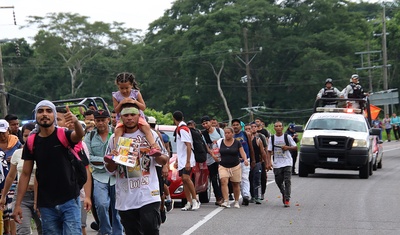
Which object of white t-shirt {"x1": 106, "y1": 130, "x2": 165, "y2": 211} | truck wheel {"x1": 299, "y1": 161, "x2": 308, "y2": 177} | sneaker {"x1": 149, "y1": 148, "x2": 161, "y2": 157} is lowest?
truck wheel {"x1": 299, "y1": 161, "x2": 308, "y2": 177}

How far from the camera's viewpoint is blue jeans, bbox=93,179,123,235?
468 inches

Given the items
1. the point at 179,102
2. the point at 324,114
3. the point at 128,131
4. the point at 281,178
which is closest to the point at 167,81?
the point at 179,102

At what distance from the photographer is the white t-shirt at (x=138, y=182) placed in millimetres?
9469

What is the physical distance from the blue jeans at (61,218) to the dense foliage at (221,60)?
192ft

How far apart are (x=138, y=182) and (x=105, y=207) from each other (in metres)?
2.53

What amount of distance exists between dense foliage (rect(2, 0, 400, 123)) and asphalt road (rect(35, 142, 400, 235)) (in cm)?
4576

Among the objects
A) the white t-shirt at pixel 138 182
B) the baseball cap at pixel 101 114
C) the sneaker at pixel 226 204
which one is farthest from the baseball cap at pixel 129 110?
the sneaker at pixel 226 204

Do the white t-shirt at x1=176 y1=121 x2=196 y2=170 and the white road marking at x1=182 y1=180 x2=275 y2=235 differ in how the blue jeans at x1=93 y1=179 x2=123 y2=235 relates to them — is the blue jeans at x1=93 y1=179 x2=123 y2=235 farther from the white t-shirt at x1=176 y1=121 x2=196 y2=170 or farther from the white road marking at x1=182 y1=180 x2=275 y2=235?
the white t-shirt at x1=176 y1=121 x2=196 y2=170

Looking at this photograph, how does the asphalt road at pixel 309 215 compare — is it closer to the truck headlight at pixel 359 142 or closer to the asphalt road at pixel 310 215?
the asphalt road at pixel 310 215

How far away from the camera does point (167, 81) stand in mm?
73875

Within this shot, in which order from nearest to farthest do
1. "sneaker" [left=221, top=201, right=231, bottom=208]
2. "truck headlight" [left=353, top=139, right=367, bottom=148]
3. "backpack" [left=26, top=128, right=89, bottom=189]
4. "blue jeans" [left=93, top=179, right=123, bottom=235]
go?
1. "backpack" [left=26, top=128, right=89, bottom=189]
2. "blue jeans" [left=93, top=179, right=123, bottom=235]
3. "sneaker" [left=221, top=201, right=231, bottom=208]
4. "truck headlight" [left=353, top=139, right=367, bottom=148]

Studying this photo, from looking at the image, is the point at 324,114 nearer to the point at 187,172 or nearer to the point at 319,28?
the point at 187,172

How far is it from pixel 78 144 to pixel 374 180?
62.4 feet

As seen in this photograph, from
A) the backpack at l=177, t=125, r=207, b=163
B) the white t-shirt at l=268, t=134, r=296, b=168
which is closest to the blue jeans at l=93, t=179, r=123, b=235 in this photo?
the backpack at l=177, t=125, r=207, b=163
